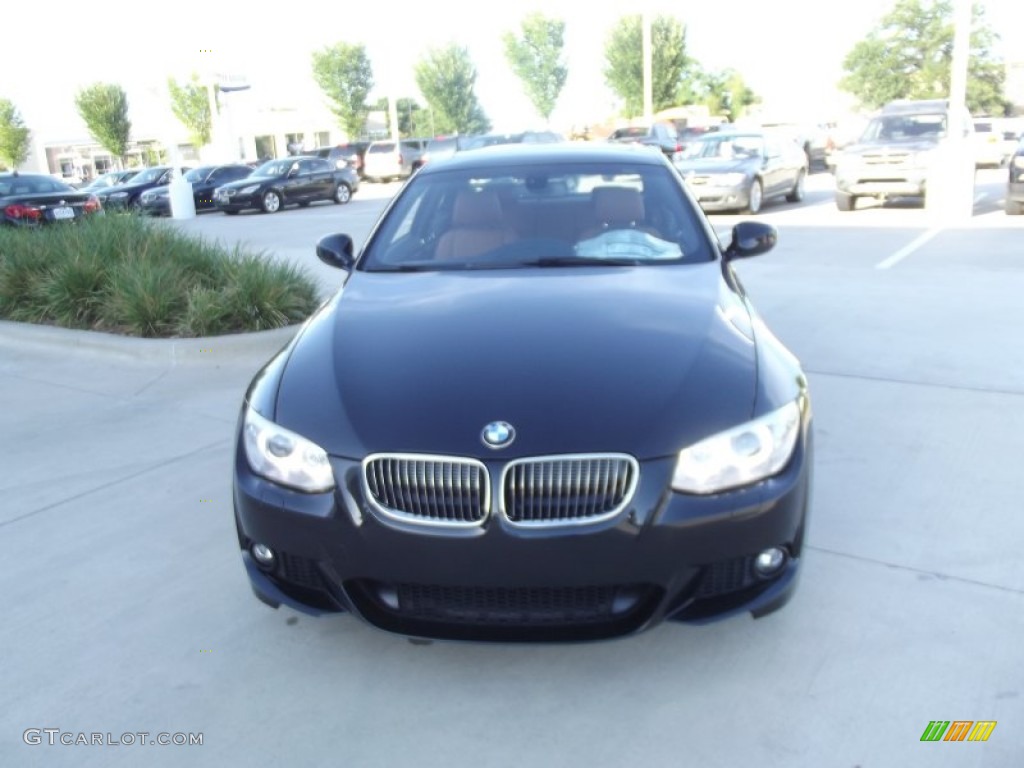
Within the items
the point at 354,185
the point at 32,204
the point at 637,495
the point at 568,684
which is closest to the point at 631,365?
the point at 637,495

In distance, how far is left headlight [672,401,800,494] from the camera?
2.69 metres

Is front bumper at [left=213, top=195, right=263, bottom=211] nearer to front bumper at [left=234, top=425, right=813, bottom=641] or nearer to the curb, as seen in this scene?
the curb

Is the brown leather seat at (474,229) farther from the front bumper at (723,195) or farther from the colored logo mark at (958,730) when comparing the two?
the front bumper at (723,195)

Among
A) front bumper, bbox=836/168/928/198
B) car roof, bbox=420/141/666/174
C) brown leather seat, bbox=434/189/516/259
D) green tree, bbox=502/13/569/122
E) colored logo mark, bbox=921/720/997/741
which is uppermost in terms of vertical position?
green tree, bbox=502/13/569/122

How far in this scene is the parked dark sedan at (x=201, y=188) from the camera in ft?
81.9

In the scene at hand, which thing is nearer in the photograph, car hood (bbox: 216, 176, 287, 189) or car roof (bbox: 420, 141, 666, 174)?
car roof (bbox: 420, 141, 666, 174)

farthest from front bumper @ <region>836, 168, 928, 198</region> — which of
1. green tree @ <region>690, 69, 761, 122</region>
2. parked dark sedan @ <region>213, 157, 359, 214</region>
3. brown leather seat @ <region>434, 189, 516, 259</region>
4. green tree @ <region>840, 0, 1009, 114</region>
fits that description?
green tree @ <region>840, 0, 1009, 114</region>

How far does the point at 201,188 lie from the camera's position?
2583 centimetres

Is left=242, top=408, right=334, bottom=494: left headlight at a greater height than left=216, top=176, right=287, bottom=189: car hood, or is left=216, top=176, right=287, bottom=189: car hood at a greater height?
left=242, top=408, right=334, bottom=494: left headlight

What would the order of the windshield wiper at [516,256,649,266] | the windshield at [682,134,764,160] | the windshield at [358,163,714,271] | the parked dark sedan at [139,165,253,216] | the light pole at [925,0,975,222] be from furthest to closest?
the parked dark sedan at [139,165,253,216] < the windshield at [682,134,764,160] < the light pole at [925,0,975,222] < the windshield at [358,163,714,271] < the windshield wiper at [516,256,649,266]

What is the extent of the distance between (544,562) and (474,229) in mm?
2265

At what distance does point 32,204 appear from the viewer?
623 inches

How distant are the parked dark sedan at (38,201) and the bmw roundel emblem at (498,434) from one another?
1424 centimetres

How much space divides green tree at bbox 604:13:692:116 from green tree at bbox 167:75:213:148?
24.6 m
